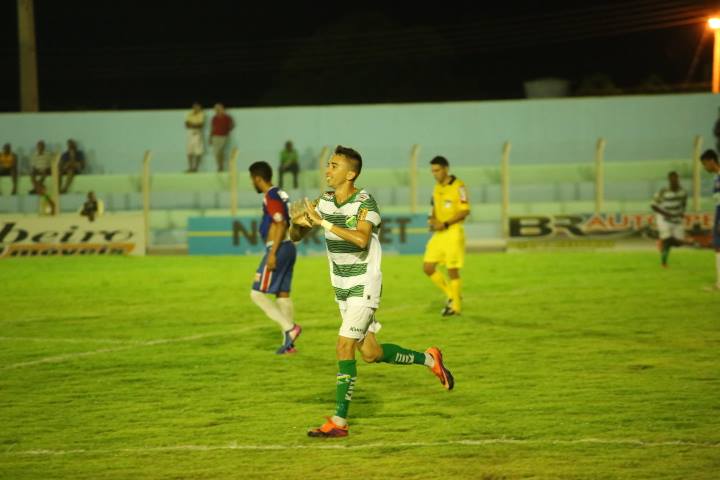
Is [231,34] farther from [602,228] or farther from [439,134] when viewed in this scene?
[602,228]

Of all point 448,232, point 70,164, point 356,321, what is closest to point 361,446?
point 356,321

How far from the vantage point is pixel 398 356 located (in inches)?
335

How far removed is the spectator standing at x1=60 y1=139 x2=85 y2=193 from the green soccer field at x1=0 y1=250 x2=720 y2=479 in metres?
12.9

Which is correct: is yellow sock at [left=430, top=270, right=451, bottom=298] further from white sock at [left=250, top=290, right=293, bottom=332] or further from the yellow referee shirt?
white sock at [left=250, top=290, right=293, bottom=332]

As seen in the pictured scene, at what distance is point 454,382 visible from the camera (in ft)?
31.3

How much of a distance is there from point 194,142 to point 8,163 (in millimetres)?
5271

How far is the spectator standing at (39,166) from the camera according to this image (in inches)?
1172

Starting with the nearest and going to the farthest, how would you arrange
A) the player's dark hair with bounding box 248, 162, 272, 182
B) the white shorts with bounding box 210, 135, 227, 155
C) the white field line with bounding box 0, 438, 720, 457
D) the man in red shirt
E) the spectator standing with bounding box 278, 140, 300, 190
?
the white field line with bounding box 0, 438, 720, 457, the player's dark hair with bounding box 248, 162, 272, 182, the spectator standing with bounding box 278, 140, 300, 190, the man in red shirt, the white shorts with bounding box 210, 135, 227, 155

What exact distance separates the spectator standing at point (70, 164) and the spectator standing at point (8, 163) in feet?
4.18

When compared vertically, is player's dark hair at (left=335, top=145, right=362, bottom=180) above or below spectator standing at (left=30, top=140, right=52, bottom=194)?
below

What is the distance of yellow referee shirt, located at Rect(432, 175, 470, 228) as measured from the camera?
14531 mm

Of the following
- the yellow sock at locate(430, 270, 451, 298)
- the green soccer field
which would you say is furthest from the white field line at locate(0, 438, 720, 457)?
the yellow sock at locate(430, 270, 451, 298)

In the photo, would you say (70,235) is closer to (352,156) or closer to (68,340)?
(68,340)

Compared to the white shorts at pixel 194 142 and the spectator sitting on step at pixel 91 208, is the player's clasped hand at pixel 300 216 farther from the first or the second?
the white shorts at pixel 194 142
